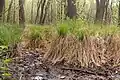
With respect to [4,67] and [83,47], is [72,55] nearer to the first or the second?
[83,47]

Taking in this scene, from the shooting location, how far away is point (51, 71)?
4.15 meters

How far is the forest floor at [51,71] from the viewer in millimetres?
3842

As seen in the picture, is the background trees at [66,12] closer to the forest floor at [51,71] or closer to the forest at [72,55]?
the forest at [72,55]

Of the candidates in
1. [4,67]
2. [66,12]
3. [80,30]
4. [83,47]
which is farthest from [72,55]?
[66,12]

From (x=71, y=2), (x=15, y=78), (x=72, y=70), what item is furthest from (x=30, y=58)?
(x=71, y=2)

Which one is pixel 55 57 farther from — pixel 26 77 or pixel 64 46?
pixel 26 77

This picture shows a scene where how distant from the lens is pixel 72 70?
427cm

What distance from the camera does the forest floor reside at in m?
3.84

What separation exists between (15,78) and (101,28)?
98.2 inches

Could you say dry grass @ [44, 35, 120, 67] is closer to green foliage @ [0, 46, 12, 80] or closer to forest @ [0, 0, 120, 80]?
forest @ [0, 0, 120, 80]

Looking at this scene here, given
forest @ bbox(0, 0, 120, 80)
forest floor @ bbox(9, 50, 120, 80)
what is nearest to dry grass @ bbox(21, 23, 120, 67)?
forest @ bbox(0, 0, 120, 80)

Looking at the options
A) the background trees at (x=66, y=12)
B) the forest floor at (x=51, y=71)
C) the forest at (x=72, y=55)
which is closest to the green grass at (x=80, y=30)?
the forest at (x=72, y=55)

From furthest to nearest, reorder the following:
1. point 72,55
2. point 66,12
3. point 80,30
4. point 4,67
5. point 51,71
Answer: point 66,12 → point 80,30 → point 72,55 → point 51,71 → point 4,67

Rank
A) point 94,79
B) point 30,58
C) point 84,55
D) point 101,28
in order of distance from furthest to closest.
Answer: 1. point 101,28
2. point 30,58
3. point 84,55
4. point 94,79
